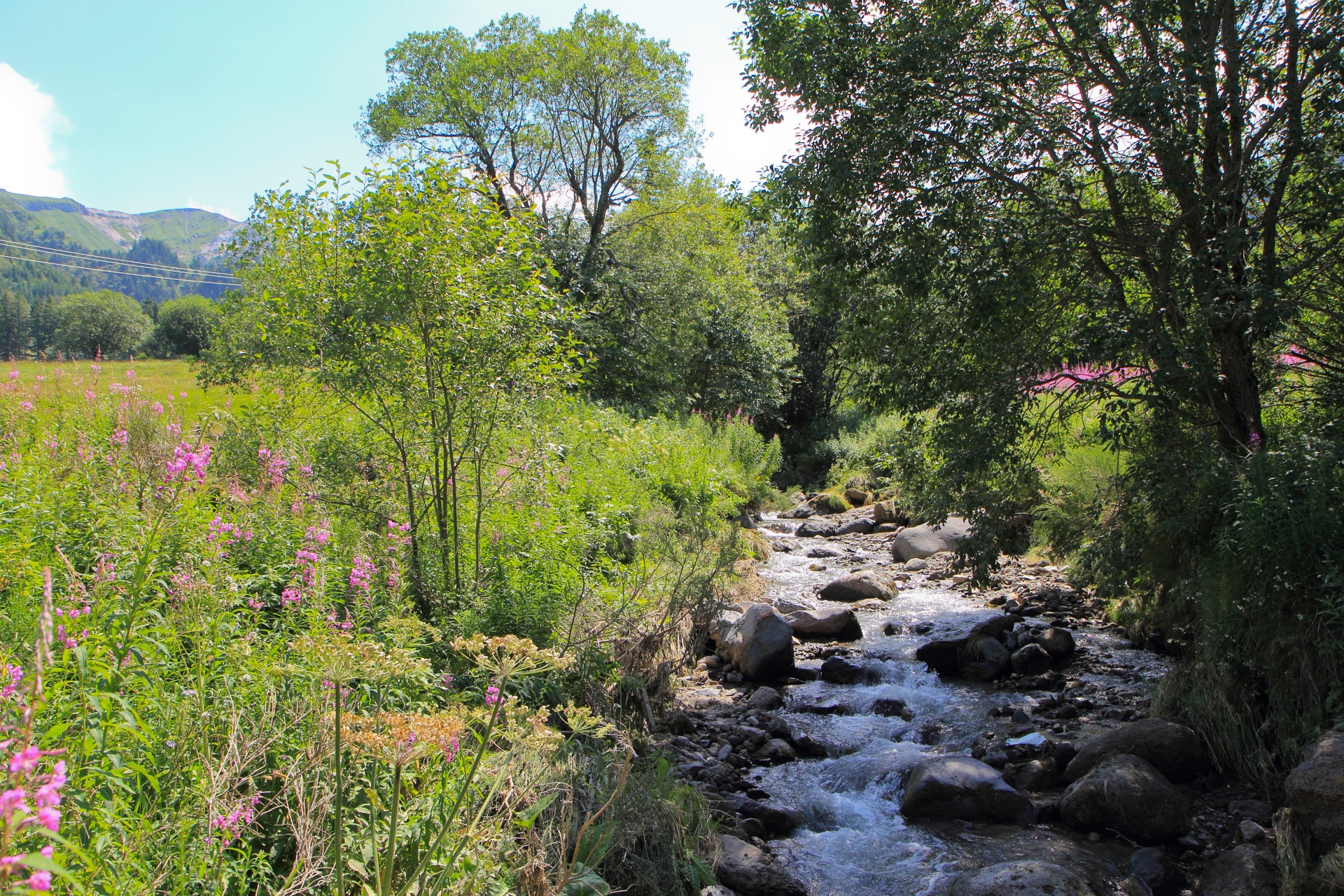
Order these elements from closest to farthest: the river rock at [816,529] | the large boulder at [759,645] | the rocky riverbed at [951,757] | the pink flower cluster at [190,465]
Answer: the pink flower cluster at [190,465]
the rocky riverbed at [951,757]
the large boulder at [759,645]
the river rock at [816,529]

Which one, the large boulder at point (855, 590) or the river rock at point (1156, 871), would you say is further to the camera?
the large boulder at point (855, 590)

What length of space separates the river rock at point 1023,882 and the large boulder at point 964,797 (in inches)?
39.3

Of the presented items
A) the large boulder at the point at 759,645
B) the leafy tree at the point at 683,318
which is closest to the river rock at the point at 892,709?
the large boulder at the point at 759,645

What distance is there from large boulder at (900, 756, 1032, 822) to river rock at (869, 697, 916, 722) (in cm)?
161

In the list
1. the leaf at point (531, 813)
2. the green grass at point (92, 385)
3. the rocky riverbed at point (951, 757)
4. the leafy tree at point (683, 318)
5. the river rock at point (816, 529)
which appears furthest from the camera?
the leafy tree at point (683, 318)

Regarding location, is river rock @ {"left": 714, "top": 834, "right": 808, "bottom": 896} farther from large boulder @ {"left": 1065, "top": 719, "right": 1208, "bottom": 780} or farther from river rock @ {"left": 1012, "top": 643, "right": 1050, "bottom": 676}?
river rock @ {"left": 1012, "top": 643, "right": 1050, "bottom": 676}

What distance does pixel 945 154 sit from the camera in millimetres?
6871

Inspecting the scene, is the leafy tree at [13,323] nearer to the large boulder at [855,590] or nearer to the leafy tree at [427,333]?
the leafy tree at [427,333]

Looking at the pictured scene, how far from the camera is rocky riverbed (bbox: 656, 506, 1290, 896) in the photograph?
4984 millimetres

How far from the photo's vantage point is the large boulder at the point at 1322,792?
14.1 ft

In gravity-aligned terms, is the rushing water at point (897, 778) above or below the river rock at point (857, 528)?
below

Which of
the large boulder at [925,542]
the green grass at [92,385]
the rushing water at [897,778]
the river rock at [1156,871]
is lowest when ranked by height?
the rushing water at [897,778]

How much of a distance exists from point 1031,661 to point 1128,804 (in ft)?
11.0

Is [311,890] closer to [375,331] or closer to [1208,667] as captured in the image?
[375,331]
